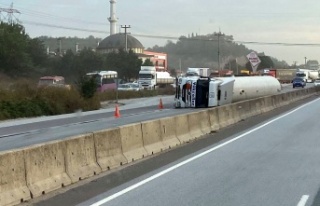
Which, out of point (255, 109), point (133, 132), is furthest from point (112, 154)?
point (255, 109)

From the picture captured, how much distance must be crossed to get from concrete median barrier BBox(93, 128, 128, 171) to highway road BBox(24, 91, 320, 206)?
37 cm

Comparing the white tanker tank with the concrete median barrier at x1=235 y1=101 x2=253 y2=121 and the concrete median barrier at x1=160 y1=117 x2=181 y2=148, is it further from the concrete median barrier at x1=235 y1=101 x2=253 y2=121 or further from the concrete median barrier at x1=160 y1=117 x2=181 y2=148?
the concrete median barrier at x1=160 y1=117 x2=181 y2=148

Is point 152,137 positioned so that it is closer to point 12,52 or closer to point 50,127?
point 50,127

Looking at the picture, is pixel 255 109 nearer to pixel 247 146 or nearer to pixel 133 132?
pixel 247 146

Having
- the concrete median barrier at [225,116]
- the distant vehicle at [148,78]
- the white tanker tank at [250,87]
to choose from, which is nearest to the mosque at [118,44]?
the distant vehicle at [148,78]

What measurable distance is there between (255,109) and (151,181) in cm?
2349

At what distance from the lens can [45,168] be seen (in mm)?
9891

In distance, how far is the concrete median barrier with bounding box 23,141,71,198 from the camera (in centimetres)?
939

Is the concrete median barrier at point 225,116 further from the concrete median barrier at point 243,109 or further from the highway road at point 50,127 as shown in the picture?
the highway road at point 50,127

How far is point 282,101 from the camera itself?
146 feet

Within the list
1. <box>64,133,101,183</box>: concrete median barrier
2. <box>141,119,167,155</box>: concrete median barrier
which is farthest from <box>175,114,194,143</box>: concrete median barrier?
<box>64,133,101,183</box>: concrete median barrier

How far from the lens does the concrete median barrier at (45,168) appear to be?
9.39 metres

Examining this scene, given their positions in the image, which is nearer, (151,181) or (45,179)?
(45,179)

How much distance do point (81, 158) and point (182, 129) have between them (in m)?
8.05
